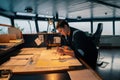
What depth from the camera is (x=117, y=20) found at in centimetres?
1291

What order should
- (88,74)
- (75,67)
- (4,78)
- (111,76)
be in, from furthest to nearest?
(111,76)
(75,67)
(88,74)
(4,78)

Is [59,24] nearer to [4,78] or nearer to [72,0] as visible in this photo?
[4,78]

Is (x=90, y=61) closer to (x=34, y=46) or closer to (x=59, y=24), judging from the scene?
(x=59, y=24)

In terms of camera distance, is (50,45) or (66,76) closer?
(66,76)

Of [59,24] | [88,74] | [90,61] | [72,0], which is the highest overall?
[72,0]

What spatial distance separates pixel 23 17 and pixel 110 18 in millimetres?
5855

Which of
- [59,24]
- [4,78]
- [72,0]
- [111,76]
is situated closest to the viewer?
[4,78]

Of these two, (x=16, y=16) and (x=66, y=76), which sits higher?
(x=16, y=16)

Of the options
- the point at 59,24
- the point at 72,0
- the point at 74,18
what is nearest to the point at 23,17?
the point at 74,18

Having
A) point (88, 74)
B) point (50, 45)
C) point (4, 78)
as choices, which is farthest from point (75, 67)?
point (50, 45)

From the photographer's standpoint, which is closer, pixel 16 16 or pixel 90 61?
pixel 90 61

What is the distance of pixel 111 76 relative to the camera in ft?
15.3

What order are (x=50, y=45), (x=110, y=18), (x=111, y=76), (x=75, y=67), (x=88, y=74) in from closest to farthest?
(x=88, y=74), (x=75, y=67), (x=50, y=45), (x=111, y=76), (x=110, y=18)

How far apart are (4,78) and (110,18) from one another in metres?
12.1
